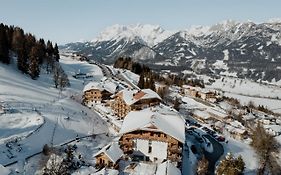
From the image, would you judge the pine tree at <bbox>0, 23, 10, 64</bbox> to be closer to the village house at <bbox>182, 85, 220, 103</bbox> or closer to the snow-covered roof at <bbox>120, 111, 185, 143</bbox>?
the snow-covered roof at <bbox>120, 111, 185, 143</bbox>

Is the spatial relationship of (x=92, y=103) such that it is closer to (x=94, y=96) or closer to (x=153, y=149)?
(x=94, y=96)

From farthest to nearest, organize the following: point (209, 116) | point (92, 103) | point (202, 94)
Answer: point (202, 94) → point (209, 116) → point (92, 103)

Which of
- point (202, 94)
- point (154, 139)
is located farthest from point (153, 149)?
point (202, 94)

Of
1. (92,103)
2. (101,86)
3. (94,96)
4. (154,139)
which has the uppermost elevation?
(101,86)

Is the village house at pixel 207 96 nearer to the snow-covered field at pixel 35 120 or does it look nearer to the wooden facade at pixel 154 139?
the snow-covered field at pixel 35 120

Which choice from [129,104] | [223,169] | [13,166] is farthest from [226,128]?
[13,166]

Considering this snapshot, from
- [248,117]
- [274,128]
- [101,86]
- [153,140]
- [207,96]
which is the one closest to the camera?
[153,140]
